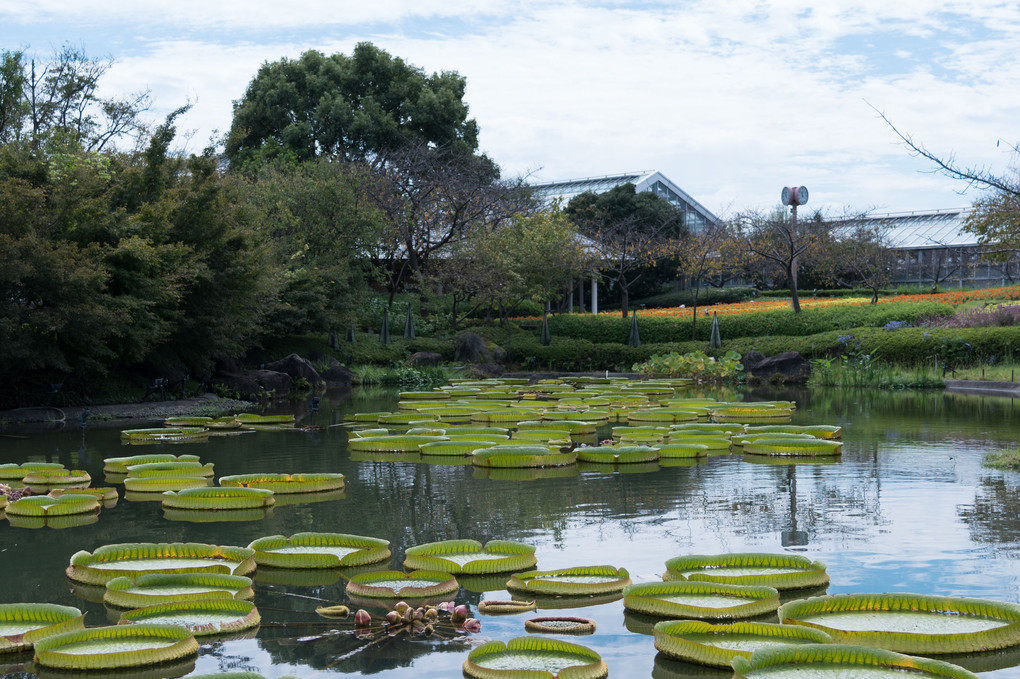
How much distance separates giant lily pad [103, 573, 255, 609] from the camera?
4.75 meters

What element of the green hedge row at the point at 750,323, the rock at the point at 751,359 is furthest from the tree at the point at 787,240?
the rock at the point at 751,359

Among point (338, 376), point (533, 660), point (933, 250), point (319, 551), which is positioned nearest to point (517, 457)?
point (319, 551)

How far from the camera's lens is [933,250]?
162 ft

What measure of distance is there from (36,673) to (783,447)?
7.68 metres

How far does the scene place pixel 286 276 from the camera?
2269 centimetres

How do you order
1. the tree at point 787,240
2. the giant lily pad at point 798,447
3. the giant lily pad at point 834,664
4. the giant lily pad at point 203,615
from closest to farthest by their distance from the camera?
the giant lily pad at point 834,664 < the giant lily pad at point 203,615 < the giant lily pad at point 798,447 < the tree at point 787,240

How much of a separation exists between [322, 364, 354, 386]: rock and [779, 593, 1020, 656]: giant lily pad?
776 inches

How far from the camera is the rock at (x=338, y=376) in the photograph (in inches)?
918

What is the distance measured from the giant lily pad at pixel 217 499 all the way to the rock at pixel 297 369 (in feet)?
47.4

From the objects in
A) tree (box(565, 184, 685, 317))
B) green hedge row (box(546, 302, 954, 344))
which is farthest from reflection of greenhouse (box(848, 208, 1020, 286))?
green hedge row (box(546, 302, 954, 344))

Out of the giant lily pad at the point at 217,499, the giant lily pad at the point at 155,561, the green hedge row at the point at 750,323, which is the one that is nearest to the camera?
the giant lily pad at the point at 155,561

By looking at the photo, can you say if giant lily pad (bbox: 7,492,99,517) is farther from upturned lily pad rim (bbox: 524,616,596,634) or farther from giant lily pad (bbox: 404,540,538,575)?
upturned lily pad rim (bbox: 524,616,596,634)

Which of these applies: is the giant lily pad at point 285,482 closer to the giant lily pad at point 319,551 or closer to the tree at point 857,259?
the giant lily pad at point 319,551

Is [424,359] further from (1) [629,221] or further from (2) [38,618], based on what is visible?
(2) [38,618]
